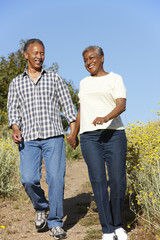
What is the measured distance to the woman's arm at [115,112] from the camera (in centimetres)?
328

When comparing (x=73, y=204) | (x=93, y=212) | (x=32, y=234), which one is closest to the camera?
(x=32, y=234)

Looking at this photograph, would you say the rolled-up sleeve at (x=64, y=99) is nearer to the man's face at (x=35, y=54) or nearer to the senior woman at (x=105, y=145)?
the man's face at (x=35, y=54)

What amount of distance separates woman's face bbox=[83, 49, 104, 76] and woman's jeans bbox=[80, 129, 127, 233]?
0.66 meters

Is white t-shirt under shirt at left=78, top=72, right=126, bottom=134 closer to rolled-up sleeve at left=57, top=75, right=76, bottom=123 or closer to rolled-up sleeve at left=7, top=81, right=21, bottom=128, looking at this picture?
rolled-up sleeve at left=57, top=75, right=76, bottom=123

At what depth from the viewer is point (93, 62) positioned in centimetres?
371

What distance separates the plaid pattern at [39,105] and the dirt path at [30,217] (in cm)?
130

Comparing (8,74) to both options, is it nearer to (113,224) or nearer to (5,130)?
(5,130)

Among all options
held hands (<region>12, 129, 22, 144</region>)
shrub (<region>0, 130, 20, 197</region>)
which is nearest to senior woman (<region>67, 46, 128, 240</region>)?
held hands (<region>12, 129, 22, 144</region>)

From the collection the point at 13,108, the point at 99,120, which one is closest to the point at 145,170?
the point at 99,120

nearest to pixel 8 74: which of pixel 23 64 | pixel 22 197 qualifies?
pixel 23 64

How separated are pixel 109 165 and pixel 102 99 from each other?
69 centimetres

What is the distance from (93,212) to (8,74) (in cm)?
888

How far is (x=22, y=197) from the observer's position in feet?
21.1

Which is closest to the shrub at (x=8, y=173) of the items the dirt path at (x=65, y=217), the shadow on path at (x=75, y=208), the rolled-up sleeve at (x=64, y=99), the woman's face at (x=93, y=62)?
the dirt path at (x=65, y=217)
